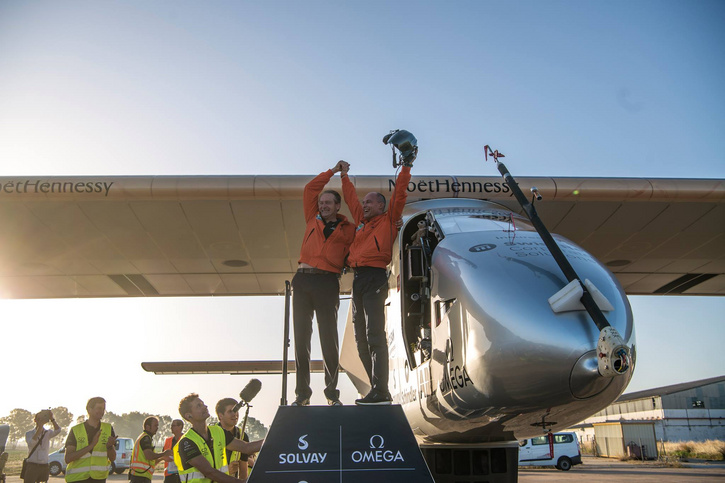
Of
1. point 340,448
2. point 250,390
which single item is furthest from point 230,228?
Result: point 340,448

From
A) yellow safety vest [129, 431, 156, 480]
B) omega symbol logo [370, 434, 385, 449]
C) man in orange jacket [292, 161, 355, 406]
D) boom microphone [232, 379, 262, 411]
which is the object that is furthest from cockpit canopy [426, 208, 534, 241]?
yellow safety vest [129, 431, 156, 480]

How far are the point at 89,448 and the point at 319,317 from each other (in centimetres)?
325

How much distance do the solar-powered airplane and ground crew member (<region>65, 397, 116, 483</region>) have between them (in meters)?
3.30

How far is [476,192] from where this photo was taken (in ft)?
27.2

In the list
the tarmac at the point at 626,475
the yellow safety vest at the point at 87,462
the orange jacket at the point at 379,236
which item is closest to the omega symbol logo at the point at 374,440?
the orange jacket at the point at 379,236

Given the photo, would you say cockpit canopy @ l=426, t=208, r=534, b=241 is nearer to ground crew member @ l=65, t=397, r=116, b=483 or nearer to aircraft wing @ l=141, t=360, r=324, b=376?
ground crew member @ l=65, t=397, r=116, b=483

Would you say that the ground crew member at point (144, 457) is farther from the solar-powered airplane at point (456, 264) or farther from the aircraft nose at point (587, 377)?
the aircraft nose at point (587, 377)

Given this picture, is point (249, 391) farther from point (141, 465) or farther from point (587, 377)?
point (587, 377)

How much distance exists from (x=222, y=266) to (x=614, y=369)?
29.9 ft

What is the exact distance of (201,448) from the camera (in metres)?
4.37

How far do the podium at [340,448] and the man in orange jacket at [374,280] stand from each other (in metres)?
0.71

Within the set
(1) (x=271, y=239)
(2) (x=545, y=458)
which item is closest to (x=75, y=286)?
(1) (x=271, y=239)

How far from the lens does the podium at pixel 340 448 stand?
3023 mm

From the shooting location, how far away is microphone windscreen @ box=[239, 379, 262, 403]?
7.30 metres
